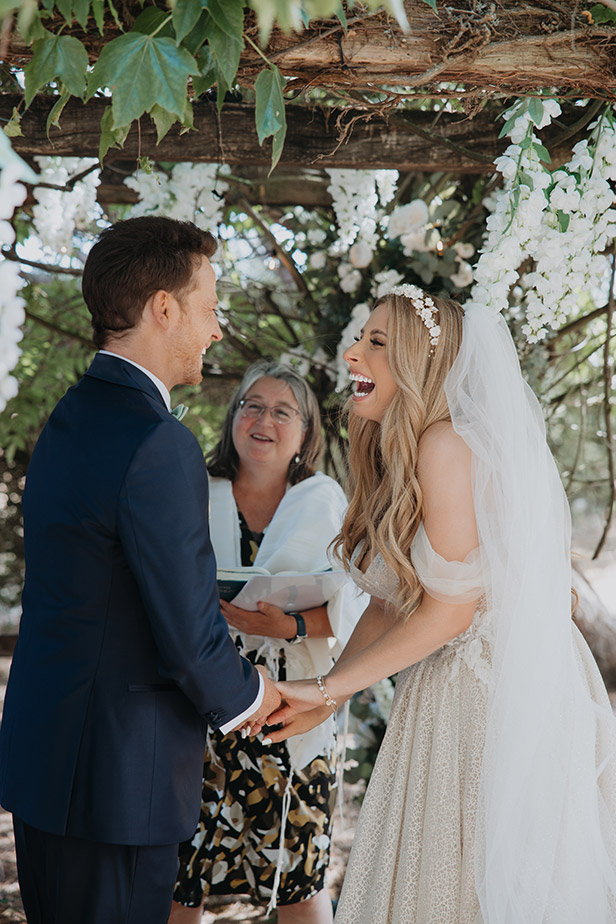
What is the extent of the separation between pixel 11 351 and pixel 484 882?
1.43 meters

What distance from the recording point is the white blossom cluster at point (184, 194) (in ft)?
11.0

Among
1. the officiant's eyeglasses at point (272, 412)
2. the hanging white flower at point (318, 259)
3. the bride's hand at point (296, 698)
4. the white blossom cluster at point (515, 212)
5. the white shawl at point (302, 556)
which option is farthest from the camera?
the hanging white flower at point (318, 259)

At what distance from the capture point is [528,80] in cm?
186

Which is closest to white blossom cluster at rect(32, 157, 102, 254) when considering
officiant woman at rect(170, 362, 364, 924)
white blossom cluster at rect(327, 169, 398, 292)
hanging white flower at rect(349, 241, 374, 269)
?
white blossom cluster at rect(327, 169, 398, 292)

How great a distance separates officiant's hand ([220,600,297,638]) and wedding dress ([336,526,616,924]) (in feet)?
1.69

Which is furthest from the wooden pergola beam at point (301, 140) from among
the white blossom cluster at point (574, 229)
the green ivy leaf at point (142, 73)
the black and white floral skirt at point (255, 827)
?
the black and white floral skirt at point (255, 827)

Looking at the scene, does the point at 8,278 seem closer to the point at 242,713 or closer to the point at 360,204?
the point at 242,713

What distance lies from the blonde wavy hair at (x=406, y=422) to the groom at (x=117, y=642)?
45 centimetres

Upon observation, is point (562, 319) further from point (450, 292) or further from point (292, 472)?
point (450, 292)

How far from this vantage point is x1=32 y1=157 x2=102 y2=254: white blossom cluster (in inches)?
129

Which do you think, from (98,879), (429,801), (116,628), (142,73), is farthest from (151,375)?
(429,801)

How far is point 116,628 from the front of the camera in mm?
1688

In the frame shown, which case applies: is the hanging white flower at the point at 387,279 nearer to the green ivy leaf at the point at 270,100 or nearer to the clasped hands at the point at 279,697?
the clasped hands at the point at 279,697

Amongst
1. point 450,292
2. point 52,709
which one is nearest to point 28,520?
point 52,709
